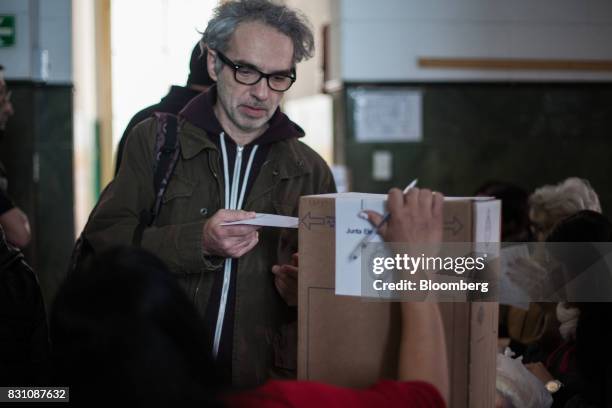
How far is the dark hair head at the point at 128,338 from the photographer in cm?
104

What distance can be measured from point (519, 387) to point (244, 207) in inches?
36.2

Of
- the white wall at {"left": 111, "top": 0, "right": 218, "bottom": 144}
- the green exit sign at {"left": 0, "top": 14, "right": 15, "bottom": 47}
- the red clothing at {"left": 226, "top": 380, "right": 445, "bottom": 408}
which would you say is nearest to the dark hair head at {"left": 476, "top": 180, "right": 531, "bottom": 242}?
the red clothing at {"left": 226, "top": 380, "right": 445, "bottom": 408}

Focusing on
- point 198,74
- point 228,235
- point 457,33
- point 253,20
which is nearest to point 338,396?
point 228,235

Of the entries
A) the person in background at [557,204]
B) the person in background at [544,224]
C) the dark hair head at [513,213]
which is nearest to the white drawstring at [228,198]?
the person in background at [544,224]

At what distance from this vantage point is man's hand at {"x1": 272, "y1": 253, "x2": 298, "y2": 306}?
216cm

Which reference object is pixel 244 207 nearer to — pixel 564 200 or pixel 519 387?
pixel 519 387

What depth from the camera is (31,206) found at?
5.69 meters

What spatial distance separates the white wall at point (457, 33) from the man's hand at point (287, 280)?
3.90 metres

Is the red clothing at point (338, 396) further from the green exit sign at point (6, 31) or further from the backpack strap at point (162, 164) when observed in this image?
the green exit sign at point (6, 31)

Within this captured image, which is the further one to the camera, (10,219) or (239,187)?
(10,219)

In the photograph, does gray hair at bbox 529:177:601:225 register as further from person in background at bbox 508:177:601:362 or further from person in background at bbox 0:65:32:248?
person in background at bbox 0:65:32:248

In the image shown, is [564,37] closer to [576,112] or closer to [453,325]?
[576,112]

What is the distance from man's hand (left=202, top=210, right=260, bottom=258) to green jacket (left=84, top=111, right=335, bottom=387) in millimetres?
128

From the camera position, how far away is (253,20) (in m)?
2.26
